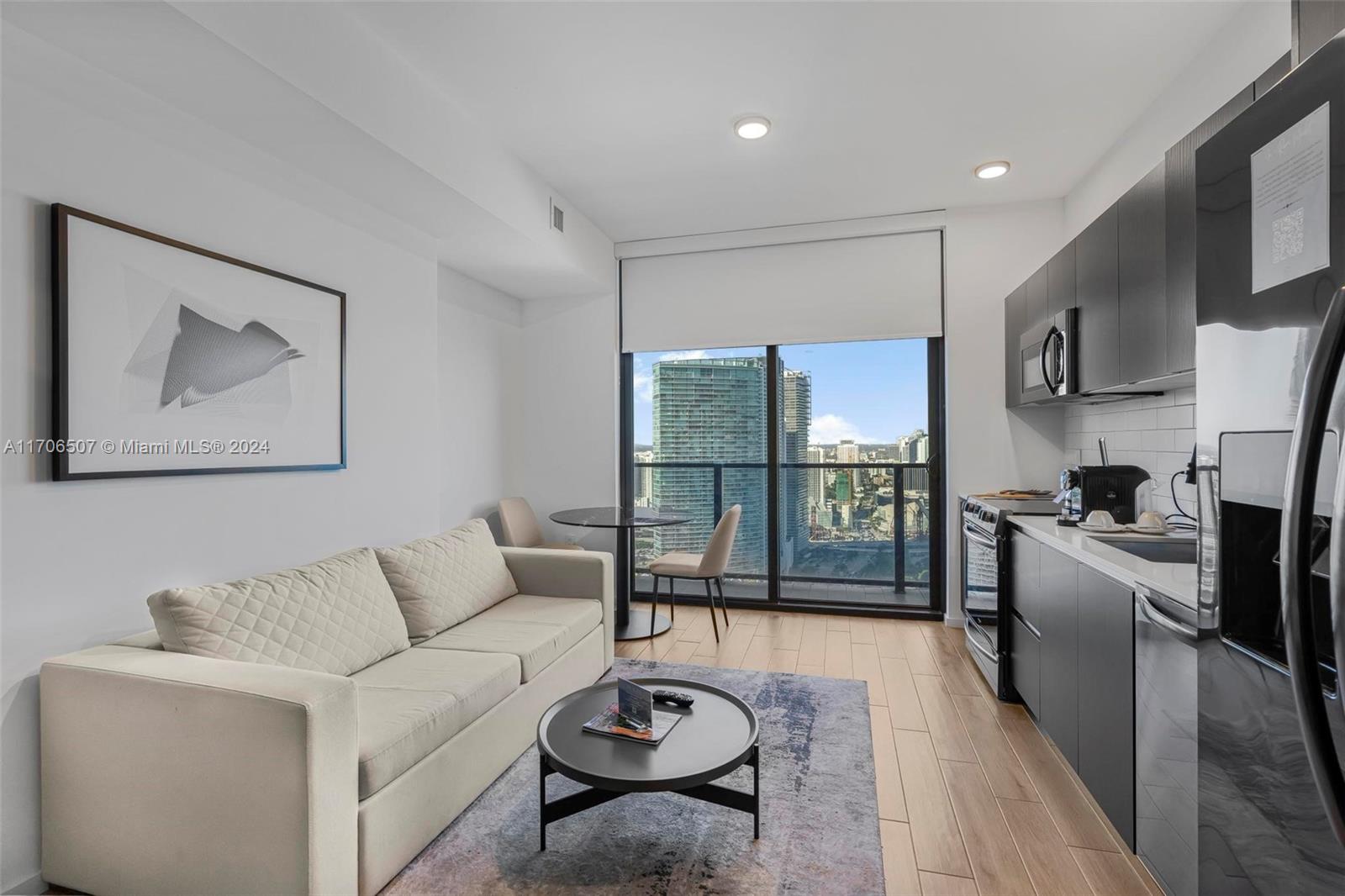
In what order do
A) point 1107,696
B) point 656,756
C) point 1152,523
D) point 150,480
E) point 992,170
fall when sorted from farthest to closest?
1. point 992,170
2. point 1152,523
3. point 150,480
4. point 1107,696
5. point 656,756

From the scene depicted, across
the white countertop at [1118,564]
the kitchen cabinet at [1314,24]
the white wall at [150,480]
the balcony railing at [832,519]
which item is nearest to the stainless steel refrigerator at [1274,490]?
the kitchen cabinet at [1314,24]

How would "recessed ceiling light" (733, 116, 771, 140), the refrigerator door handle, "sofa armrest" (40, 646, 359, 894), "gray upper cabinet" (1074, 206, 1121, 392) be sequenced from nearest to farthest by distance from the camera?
the refrigerator door handle → "sofa armrest" (40, 646, 359, 894) → "gray upper cabinet" (1074, 206, 1121, 392) → "recessed ceiling light" (733, 116, 771, 140)

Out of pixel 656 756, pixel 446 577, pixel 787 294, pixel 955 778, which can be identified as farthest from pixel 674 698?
pixel 787 294

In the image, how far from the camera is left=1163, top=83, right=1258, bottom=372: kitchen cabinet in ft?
6.22

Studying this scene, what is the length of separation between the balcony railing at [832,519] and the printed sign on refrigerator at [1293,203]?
347 cm

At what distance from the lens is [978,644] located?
132 inches

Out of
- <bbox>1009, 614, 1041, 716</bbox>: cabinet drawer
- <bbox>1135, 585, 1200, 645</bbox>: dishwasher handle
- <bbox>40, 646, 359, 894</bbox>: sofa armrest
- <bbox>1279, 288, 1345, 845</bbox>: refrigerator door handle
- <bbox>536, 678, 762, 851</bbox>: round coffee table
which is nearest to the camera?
<bbox>1279, 288, 1345, 845</bbox>: refrigerator door handle

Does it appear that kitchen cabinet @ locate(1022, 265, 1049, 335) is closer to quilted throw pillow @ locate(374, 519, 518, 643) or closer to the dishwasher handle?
the dishwasher handle

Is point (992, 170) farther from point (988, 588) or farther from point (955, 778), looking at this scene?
point (955, 778)

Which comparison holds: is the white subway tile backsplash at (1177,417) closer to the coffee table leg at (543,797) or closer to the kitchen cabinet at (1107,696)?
the kitchen cabinet at (1107,696)

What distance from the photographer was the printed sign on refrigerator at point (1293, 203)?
91 cm

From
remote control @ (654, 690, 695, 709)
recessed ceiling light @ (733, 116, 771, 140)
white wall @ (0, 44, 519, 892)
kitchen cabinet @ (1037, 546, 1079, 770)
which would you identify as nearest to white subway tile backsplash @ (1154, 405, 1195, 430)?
kitchen cabinet @ (1037, 546, 1079, 770)

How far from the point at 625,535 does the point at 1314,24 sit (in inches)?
161

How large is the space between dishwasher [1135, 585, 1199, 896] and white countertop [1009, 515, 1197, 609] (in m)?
0.03
